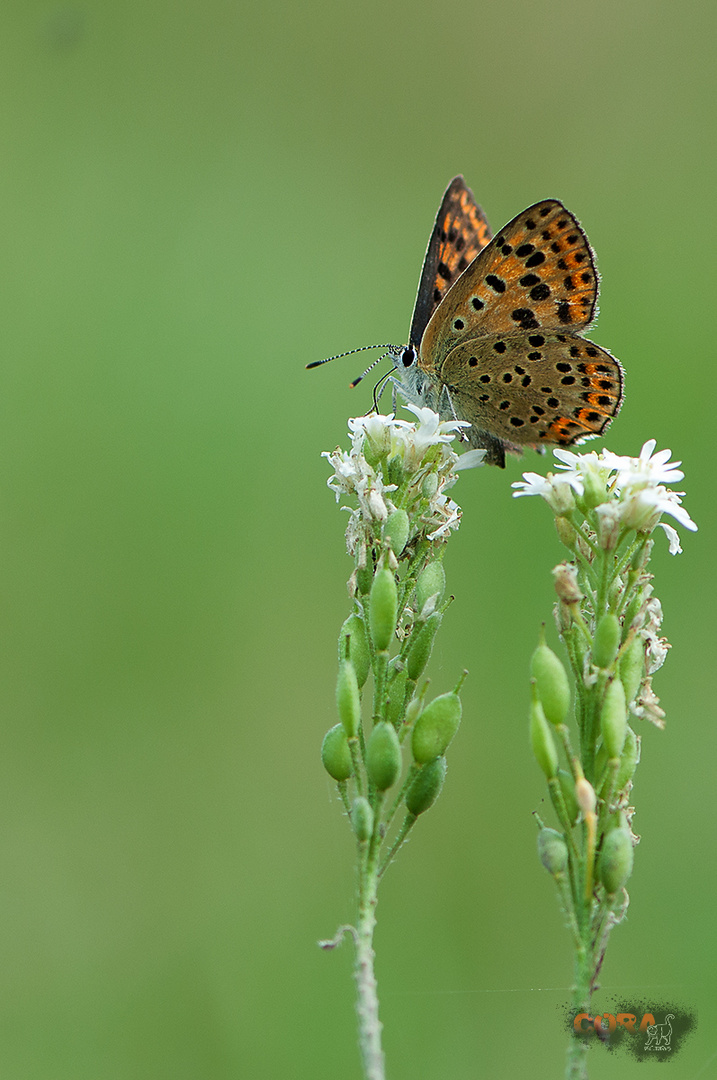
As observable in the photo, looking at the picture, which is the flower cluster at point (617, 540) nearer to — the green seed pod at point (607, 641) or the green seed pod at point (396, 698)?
the green seed pod at point (607, 641)

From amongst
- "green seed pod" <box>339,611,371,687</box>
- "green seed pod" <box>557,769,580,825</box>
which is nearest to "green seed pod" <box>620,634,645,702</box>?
"green seed pod" <box>557,769,580,825</box>

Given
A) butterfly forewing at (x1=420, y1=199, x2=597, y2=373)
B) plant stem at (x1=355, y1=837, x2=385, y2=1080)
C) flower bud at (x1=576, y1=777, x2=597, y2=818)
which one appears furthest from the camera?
butterfly forewing at (x1=420, y1=199, x2=597, y2=373)

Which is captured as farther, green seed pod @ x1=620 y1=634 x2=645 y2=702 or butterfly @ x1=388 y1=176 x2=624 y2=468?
butterfly @ x1=388 y1=176 x2=624 y2=468

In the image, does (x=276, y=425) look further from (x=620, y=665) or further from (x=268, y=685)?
(x=620, y=665)

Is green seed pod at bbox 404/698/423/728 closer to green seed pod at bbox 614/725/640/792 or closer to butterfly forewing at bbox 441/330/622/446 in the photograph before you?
green seed pod at bbox 614/725/640/792

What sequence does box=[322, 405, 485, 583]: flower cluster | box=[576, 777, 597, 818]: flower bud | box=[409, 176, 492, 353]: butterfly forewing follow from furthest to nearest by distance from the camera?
box=[409, 176, 492, 353]: butterfly forewing, box=[322, 405, 485, 583]: flower cluster, box=[576, 777, 597, 818]: flower bud

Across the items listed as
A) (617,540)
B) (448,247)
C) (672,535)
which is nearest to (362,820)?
(617,540)

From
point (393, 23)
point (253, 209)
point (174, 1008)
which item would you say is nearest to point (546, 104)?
point (393, 23)

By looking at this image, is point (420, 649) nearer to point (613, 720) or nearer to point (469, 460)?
point (613, 720)
